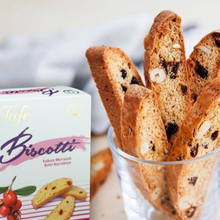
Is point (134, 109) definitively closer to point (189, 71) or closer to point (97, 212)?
point (189, 71)

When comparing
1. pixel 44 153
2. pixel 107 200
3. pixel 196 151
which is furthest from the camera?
pixel 107 200

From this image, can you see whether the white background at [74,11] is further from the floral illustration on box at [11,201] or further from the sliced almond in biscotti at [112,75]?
the floral illustration on box at [11,201]

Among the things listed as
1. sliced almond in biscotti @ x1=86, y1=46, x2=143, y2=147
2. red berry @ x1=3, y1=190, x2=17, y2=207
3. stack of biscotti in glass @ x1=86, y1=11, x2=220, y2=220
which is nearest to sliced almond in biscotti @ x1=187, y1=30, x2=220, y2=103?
stack of biscotti in glass @ x1=86, y1=11, x2=220, y2=220

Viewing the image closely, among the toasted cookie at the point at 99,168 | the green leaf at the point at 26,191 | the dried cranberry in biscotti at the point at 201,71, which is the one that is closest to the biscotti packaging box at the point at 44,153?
the green leaf at the point at 26,191

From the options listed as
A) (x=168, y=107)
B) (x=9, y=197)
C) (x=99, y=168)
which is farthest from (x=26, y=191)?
(x=168, y=107)

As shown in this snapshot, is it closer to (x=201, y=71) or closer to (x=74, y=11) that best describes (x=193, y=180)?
(x=201, y=71)

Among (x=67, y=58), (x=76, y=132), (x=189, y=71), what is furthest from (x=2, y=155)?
(x=189, y=71)
